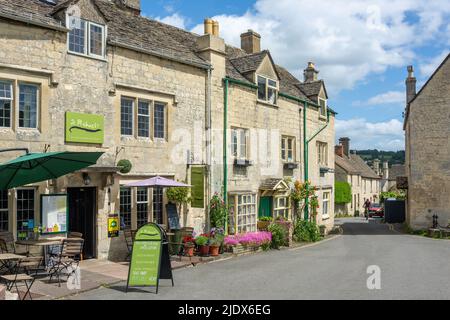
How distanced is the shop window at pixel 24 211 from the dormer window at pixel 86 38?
171 inches

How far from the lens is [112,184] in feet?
47.8

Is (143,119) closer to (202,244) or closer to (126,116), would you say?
(126,116)

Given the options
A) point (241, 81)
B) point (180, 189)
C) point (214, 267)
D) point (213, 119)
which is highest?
point (241, 81)

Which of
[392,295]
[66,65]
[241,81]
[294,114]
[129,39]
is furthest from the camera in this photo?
[294,114]

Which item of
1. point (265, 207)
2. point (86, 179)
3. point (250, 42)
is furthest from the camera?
point (250, 42)

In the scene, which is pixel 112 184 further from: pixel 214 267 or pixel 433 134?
pixel 433 134

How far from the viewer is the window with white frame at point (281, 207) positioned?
2326 centimetres

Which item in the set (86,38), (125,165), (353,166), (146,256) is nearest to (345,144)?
(353,166)

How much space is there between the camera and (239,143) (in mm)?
20500

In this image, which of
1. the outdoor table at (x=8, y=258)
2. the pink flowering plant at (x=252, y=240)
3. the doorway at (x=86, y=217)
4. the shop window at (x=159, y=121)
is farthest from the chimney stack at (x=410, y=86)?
the outdoor table at (x=8, y=258)

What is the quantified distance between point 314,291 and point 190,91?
9.51m

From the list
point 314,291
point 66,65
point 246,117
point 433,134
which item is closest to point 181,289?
point 314,291

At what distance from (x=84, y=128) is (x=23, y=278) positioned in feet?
19.8

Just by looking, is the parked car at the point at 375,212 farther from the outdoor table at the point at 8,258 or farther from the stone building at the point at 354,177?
the outdoor table at the point at 8,258
